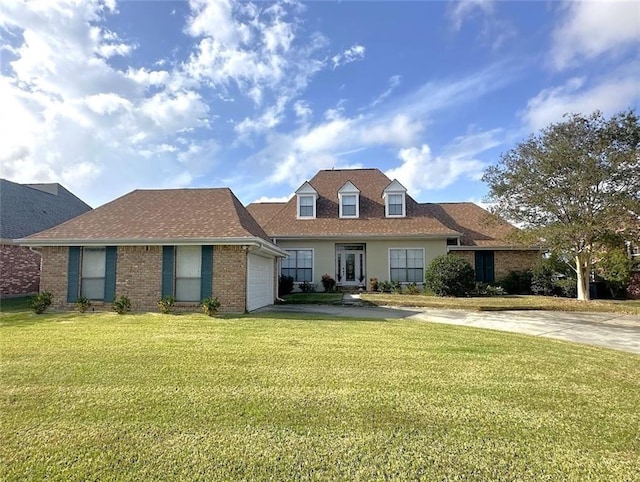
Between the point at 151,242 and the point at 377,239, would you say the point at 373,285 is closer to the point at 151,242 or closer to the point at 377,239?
the point at 377,239

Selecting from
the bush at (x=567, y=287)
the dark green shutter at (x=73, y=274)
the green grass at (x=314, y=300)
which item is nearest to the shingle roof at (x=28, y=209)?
→ the dark green shutter at (x=73, y=274)

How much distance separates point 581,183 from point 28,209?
29.2m

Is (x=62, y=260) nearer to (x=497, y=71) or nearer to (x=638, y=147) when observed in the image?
(x=497, y=71)

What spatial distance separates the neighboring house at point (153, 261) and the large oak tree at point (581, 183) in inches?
493

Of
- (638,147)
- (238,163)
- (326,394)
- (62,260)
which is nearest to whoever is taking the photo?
(326,394)

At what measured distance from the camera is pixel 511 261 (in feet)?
67.1

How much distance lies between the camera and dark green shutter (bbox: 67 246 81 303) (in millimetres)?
12656

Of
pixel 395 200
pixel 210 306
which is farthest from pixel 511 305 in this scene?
pixel 210 306

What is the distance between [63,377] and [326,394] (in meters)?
3.76

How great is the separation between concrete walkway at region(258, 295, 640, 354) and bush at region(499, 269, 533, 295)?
5.62 meters

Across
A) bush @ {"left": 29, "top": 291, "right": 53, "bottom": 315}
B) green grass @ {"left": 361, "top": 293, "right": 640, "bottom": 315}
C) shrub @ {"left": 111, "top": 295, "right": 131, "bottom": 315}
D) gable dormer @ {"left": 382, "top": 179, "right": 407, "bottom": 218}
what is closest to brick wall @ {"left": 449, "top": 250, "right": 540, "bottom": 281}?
gable dormer @ {"left": 382, "top": 179, "right": 407, "bottom": 218}

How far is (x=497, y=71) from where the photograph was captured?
523 inches

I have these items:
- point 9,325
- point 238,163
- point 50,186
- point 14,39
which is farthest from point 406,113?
point 50,186

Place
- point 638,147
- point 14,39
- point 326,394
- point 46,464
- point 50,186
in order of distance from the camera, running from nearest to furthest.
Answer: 1. point 46,464
2. point 326,394
3. point 14,39
4. point 638,147
5. point 50,186
